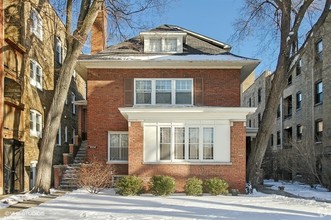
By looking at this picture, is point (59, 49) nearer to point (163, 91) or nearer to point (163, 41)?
point (163, 41)

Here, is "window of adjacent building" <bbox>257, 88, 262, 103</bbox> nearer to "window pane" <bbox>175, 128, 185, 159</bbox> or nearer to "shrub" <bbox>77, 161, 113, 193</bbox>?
"window pane" <bbox>175, 128, 185, 159</bbox>

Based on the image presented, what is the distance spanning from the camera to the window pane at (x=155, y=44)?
2221 cm

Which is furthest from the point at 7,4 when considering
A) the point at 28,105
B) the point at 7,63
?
the point at 28,105

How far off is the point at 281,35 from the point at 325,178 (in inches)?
342

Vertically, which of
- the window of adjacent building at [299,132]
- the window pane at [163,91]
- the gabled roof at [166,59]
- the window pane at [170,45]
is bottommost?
the window of adjacent building at [299,132]

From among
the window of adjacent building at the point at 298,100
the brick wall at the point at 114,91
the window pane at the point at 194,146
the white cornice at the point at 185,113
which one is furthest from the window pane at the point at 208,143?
the window of adjacent building at the point at 298,100

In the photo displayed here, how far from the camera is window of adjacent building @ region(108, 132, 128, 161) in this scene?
2125 centimetres

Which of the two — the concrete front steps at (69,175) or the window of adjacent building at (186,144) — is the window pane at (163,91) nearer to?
the window of adjacent building at (186,144)

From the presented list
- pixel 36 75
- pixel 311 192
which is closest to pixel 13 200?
pixel 36 75

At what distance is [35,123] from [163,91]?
→ 23.6ft

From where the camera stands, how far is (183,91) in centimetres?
2122

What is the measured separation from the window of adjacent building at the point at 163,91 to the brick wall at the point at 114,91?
0.32 metres

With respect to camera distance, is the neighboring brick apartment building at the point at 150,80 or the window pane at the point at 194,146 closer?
the window pane at the point at 194,146

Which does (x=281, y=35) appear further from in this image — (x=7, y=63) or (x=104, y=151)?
(x=7, y=63)
